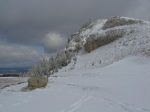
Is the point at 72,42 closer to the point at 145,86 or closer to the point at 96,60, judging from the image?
the point at 96,60

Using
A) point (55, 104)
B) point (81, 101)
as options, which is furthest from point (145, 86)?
point (55, 104)

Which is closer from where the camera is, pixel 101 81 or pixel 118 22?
pixel 101 81

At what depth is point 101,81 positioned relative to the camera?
22266 millimetres

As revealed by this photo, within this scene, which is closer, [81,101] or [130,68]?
[81,101]

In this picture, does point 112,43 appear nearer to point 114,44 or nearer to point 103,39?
point 114,44

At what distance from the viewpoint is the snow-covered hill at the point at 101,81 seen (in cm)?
1390

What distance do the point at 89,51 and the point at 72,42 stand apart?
456 inches

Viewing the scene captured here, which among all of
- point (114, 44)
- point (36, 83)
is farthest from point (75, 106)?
point (114, 44)

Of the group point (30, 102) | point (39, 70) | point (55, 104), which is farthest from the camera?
point (39, 70)

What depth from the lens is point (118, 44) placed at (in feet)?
135

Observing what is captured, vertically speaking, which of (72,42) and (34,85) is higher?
(72,42)

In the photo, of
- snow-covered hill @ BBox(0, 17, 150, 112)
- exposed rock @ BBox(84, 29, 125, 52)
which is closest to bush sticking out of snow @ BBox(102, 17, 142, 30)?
snow-covered hill @ BBox(0, 17, 150, 112)

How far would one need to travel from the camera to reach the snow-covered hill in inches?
547

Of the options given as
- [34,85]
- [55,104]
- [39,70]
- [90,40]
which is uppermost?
[90,40]
